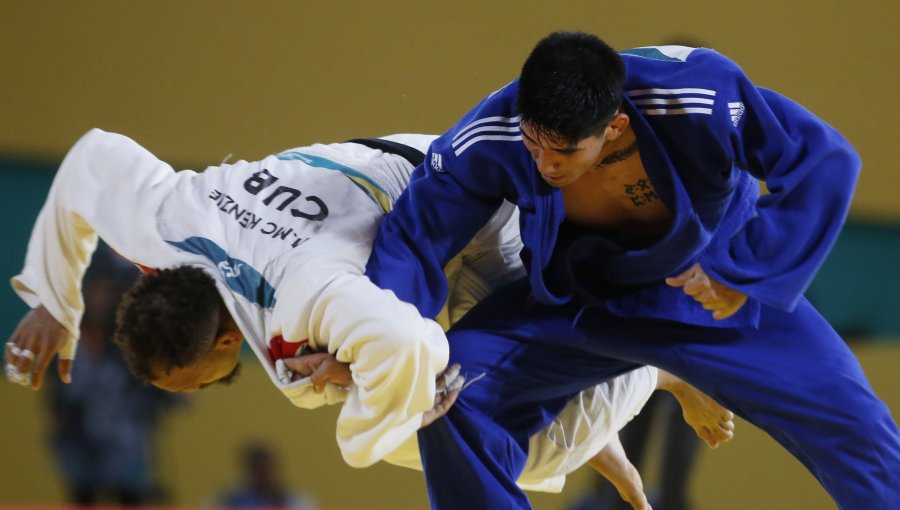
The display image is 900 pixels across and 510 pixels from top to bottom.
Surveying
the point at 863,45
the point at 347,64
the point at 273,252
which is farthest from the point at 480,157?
the point at 863,45

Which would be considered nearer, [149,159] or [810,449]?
[810,449]

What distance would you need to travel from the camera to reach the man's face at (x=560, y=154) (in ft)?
6.50

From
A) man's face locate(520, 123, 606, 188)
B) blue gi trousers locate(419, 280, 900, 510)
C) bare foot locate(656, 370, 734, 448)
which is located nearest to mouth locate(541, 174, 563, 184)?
man's face locate(520, 123, 606, 188)

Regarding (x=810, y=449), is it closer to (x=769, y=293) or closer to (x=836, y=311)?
(x=769, y=293)

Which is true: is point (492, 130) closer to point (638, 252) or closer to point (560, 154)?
point (560, 154)

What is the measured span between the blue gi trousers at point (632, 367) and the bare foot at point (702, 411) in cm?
30

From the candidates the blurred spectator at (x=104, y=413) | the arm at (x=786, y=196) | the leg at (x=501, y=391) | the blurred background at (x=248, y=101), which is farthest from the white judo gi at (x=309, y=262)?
the blurred background at (x=248, y=101)

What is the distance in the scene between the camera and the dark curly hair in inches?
83.4

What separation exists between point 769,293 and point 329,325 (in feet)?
2.67

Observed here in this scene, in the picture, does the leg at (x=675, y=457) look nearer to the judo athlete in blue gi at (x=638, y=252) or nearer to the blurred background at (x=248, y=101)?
the blurred background at (x=248, y=101)

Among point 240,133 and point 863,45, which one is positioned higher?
point 240,133

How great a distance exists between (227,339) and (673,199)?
92 cm

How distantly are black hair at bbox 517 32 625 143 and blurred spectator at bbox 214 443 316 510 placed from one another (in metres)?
3.12

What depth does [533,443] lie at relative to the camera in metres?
2.57
